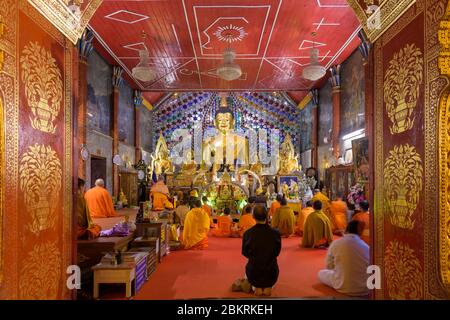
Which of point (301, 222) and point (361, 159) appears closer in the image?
point (301, 222)

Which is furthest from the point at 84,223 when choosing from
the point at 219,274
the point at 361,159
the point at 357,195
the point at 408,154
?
the point at 361,159

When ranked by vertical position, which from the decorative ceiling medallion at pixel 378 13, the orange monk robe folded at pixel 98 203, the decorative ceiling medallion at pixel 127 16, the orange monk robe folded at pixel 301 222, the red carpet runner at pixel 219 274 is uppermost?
the decorative ceiling medallion at pixel 127 16

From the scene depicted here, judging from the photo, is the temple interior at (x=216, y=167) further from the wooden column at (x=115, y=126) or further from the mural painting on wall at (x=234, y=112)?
the mural painting on wall at (x=234, y=112)

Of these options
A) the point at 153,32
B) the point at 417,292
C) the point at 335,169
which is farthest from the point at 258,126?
the point at 417,292

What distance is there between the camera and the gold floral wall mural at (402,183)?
8.61 feet

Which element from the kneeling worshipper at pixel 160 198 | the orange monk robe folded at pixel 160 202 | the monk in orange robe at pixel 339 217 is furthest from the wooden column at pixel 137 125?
the monk in orange robe at pixel 339 217

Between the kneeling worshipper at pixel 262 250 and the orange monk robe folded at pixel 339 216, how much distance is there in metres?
5.63

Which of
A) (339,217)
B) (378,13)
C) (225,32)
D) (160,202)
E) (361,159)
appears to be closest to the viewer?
(378,13)

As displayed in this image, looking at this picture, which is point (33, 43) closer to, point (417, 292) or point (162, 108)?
point (417, 292)

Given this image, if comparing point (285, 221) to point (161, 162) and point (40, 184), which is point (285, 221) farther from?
point (161, 162)

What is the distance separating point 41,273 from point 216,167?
12753 mm

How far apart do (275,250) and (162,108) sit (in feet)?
53.0

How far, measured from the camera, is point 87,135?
9969 mm

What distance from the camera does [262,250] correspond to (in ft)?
12.9
